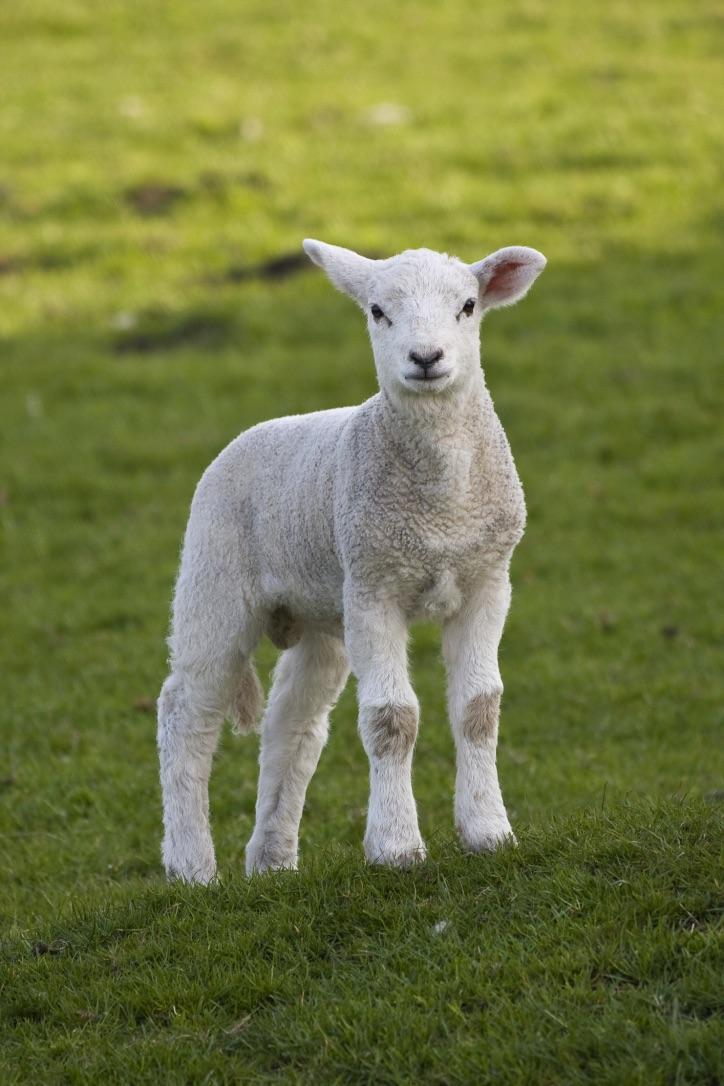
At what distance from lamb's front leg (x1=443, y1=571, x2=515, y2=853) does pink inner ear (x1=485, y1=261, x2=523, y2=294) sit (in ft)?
3.55

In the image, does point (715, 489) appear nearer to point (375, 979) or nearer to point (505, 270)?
point (505, 270)

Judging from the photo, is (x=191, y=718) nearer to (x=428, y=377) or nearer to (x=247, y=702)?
(x=247, y=702)

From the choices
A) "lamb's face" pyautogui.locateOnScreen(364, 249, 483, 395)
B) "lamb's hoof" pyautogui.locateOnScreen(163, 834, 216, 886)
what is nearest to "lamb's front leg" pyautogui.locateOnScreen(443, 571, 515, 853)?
"lamb's face" pyautogui.locateOnScreen(364, 249, 483, 395)

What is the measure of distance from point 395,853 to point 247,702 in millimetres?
1416

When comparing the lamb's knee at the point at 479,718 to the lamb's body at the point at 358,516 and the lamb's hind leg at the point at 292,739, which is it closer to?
the lamb's body at the point at 358,516

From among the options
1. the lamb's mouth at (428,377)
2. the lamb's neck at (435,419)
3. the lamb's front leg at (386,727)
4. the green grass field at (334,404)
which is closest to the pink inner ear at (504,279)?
the lamb's neck at (435,419)

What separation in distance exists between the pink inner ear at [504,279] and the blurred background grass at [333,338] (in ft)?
8.14

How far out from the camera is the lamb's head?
17.6 feet

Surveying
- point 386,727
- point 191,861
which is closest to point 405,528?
point 386,727

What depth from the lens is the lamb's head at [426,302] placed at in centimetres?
538

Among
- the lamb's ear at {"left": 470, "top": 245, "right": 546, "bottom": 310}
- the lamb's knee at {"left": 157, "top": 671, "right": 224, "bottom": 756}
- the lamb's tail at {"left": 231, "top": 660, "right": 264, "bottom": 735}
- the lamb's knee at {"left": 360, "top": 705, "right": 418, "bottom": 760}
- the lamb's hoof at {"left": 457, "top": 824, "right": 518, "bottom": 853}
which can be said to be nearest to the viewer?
the lamb's knee at {"left": 360, "top": 705, "right": 418, "bottom": 760}

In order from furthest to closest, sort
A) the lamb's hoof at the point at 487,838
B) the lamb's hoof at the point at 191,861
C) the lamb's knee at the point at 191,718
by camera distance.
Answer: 1. the lamb's knee at the point at 191,718
2. the lamb's hoof at the point at 191,861
3. the lamb's hoof at the point at 487,838

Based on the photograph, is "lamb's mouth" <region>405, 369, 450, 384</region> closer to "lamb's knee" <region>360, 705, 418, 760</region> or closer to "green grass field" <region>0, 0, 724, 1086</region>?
"lamb's knee" <region>360, 705, 418, 760</region>

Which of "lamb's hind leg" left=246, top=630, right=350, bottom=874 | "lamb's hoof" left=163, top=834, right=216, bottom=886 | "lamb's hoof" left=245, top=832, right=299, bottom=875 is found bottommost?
"lamb's hoof" left=245, top=832, right=299, bottom=875
